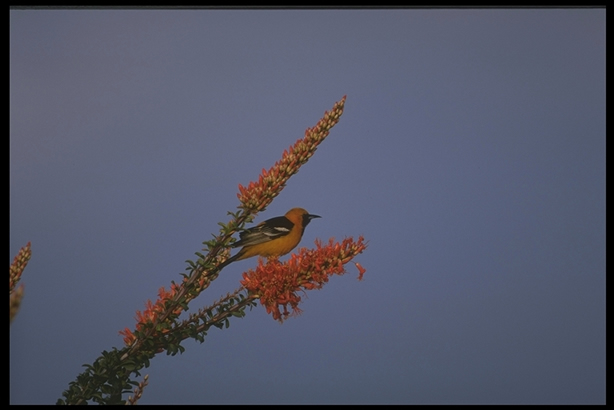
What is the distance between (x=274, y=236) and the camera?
2.98 metres

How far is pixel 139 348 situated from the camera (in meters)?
2.09

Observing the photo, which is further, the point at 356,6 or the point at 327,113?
the point at 356,6

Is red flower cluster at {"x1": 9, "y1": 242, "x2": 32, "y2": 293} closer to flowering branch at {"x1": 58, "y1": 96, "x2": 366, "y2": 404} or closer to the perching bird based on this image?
flowering branch at {"x1": 58, "y1": 96, "x2": 366, "y2": 404}

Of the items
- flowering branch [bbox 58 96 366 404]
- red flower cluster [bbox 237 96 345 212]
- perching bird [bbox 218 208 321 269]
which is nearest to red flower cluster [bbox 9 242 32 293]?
flowering branch [bbox 58 96 366 404]

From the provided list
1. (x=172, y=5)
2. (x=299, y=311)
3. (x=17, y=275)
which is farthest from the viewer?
(x=172, y=5)

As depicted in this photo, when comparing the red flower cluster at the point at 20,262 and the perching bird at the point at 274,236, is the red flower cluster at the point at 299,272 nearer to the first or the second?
the perching bird at the point at 274,236

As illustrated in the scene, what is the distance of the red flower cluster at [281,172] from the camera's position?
2.09 meters

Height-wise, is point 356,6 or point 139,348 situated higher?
point 356,6

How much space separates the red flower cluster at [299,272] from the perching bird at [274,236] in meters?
0.54

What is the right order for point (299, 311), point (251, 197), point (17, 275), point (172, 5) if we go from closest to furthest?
point (17, 275) → point (251, 197) → point (299, 311) → point (172, 5)

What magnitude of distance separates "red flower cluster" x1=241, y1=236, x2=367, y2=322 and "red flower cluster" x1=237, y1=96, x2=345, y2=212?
0.32m
